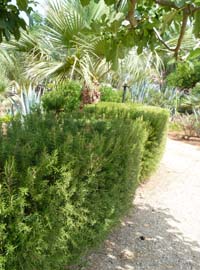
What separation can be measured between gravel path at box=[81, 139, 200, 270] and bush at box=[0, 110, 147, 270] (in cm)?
50

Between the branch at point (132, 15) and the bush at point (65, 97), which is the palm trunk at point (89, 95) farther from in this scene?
the branch at point (132, 15)

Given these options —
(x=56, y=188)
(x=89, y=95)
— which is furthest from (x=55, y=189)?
(x=89, y=95)

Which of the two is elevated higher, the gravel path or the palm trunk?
the palm trunk

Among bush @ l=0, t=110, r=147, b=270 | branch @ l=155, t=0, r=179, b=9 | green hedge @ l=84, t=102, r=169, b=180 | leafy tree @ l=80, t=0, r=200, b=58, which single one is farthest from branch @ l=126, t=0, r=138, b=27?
green hedge @ l=84, t=102, r=169, b=180

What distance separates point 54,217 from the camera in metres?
1.81

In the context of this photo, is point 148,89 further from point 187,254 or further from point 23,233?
point 23,233

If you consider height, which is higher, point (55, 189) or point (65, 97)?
point (55, 189)

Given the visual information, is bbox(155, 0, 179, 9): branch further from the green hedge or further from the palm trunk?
the palm trunk

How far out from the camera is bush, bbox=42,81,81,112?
26.9ft

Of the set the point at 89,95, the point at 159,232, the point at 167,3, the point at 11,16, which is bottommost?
the point at 159,232

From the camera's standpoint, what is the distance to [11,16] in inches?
75.0

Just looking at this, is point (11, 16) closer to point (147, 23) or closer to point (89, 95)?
point (147, 23)

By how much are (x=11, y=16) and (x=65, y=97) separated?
21.3 ft

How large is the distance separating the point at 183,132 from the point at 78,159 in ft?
30.6
